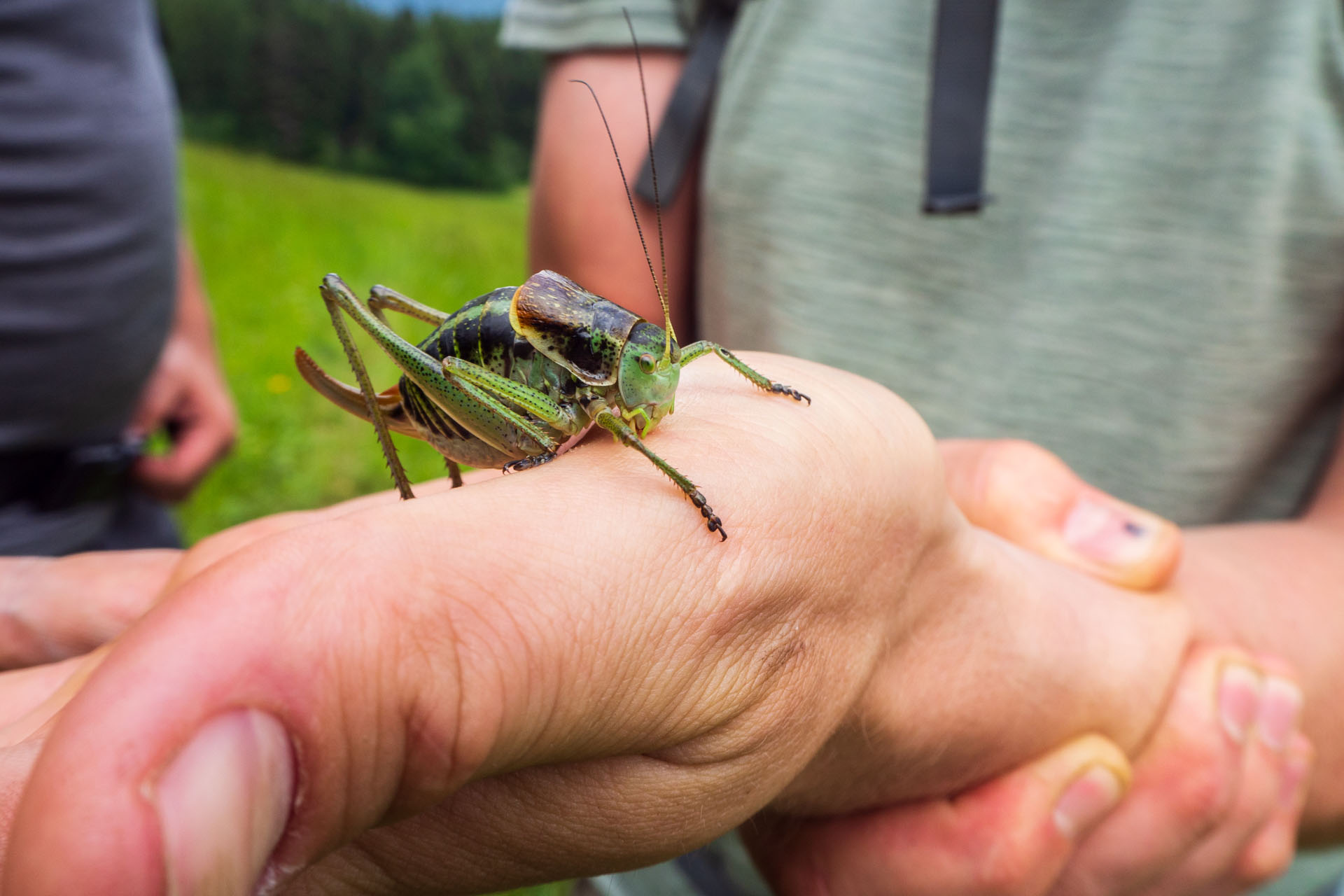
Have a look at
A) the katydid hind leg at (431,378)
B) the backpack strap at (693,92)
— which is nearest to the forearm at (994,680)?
the katydid hind leg at (431,378)

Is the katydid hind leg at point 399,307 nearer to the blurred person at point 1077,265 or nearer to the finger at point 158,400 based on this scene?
the blurred person at point 1077,265

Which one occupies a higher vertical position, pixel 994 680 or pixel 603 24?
pixel 603 24

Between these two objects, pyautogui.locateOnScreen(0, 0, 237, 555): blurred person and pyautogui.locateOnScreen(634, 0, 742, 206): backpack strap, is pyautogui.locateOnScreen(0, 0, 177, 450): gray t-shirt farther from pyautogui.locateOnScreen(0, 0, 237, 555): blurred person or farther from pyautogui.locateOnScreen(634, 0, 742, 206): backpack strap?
pyautogui.locateOnScreen(634, 0, 742, 206): backpack strap

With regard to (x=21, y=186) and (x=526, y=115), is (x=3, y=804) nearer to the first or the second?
(x=21, y=186)

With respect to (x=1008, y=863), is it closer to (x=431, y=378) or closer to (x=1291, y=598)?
(x=1291, y=598)

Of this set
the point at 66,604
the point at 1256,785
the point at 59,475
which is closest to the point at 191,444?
the point at 59,475

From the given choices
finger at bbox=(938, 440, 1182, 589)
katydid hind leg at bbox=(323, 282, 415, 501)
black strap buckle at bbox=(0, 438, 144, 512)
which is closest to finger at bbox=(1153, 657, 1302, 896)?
finger at bbox=(938, 440, 1182, 589)

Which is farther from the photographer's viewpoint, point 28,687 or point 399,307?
point 399,307
